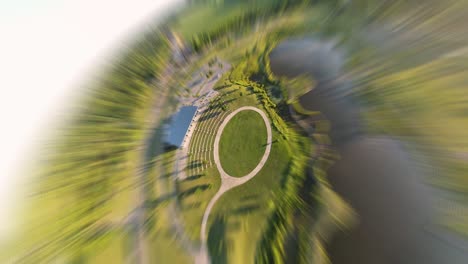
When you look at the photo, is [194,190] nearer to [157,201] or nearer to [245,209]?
[157,201]

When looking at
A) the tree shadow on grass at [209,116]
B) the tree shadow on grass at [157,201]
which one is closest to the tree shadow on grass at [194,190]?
the tree shadow on grass at [157,201]

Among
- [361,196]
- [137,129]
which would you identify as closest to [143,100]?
[137,129]

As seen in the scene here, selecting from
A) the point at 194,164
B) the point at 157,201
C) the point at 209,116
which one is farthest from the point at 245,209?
the point at 209,116

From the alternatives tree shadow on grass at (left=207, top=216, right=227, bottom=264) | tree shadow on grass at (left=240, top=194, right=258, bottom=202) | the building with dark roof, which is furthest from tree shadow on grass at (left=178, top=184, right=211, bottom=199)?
the building with dark roof

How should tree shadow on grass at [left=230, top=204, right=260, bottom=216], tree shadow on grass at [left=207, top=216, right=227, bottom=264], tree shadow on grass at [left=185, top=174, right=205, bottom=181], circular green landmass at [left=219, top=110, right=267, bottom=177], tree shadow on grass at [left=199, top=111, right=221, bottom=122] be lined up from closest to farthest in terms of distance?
tree shadow on grass at [left=207, top=216, right=227, bottom=264]
tree shadow on grass at [left=230, top=204, right=260, bottom=216]
circular green landmass at [left=219, top=110, right=267, bottom=177]
tree shadow on grass at [left=185, top=174, right=205, bottom=181]
tree shadow on grass at [left=199, top=111, right=221, bottom=122]

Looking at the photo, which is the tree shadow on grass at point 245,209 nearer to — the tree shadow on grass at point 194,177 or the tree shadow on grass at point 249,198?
the tree shadow on grass at point 249,198

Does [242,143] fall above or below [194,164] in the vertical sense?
above

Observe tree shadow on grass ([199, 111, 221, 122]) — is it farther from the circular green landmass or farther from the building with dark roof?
the circular green landmass
